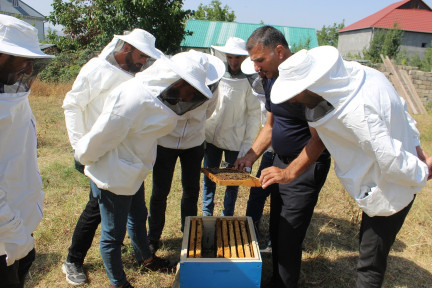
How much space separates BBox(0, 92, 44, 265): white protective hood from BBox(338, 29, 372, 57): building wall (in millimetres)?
35095

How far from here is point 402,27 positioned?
3250 cm

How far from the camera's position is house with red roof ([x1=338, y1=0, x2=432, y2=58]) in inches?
1277

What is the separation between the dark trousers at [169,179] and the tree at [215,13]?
40.8m

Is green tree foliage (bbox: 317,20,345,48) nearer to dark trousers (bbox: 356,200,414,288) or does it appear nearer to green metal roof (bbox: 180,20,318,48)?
green metal roof (bbox: 180,20,318,48)

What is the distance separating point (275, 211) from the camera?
2.62 m

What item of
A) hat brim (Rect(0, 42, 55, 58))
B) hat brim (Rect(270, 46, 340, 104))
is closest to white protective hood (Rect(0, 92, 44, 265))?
hat brim (Rect(0, 42, 55, 58))

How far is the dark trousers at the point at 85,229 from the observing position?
2.64 metres

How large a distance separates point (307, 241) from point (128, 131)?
244 centimetres

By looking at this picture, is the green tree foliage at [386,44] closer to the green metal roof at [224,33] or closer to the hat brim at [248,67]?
the green metal roof at [224,33]

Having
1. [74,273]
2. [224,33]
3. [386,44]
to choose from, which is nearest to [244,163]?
[74,273]

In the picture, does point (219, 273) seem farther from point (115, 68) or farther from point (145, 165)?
point (115, 68)

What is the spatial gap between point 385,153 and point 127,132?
143 cm

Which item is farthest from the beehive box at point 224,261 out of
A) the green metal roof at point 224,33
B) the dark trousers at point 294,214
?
the green metal roof at point 224,33

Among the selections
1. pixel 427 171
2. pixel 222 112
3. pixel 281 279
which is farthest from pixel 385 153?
pixel 222 112
